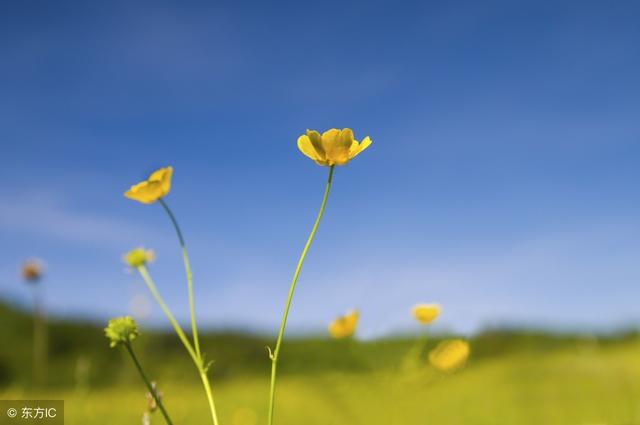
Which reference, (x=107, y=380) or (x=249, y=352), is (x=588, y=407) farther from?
(x=107, y=380)

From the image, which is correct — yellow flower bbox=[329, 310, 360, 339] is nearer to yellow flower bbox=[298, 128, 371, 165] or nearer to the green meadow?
the green meadow

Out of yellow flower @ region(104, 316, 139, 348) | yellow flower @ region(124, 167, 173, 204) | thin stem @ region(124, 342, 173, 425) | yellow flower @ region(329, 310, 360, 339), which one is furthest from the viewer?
yellow flower @ region(329, 310, 360, 339)

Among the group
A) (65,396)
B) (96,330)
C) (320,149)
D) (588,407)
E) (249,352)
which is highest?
(96,330)

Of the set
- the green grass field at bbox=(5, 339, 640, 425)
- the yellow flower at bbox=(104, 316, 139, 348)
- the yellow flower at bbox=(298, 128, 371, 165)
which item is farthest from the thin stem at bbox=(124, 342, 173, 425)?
the green grass field at bbox=(5, 339, 640, 425)

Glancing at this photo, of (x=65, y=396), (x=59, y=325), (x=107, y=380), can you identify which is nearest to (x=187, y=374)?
(x=107, y=380)

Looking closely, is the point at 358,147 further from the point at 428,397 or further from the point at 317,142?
the point at 428,397

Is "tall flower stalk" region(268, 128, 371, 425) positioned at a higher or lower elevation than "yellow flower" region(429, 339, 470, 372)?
higher
